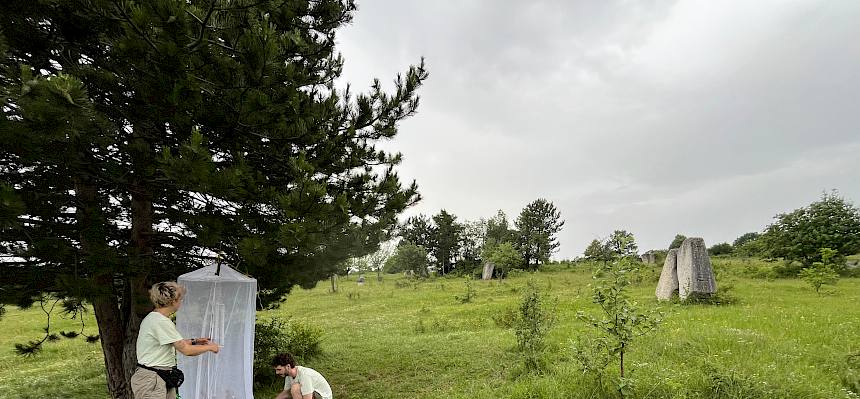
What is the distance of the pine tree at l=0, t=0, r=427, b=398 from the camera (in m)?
3.60

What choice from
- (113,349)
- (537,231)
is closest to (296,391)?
(113,349)

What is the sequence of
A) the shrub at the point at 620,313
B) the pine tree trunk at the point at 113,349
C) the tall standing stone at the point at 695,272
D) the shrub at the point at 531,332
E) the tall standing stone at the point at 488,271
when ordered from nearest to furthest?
the shrub at the point at 620,313, the pine tree trunk at the point at 113,349, the shrub at the point at 531,332, the tall standing stone at the point at 695,272, the tall standing stone at the point at 488,271

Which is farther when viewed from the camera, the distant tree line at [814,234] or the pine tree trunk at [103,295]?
the distant tree line at [814,234]

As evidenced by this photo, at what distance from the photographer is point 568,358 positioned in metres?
6.78

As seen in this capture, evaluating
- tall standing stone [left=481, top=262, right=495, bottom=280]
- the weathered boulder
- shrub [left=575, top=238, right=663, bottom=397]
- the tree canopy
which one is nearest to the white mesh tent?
shrub [left=575, top=238, right=663, bottom=397]

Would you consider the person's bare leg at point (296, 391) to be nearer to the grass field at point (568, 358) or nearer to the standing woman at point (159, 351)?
the standing woman at point (159, 351)

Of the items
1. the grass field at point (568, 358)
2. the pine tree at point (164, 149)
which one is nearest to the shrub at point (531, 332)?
the grass field at point (568, 358)

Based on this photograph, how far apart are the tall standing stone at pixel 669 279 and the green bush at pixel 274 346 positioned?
1094 cm

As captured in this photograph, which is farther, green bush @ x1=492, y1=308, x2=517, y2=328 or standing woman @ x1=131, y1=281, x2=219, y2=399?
green bush @ x1=492, y1=308, x2=517, y2=328

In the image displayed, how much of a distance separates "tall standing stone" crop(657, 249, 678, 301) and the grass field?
0.52 m

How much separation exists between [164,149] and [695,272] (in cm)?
1390

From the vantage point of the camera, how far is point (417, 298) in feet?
66.7

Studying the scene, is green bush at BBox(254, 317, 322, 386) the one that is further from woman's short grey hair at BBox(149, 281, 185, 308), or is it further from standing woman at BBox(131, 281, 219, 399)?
woman's short grey hair at BBox(149, 281, 185, 308)

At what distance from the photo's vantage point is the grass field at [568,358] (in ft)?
17.3
